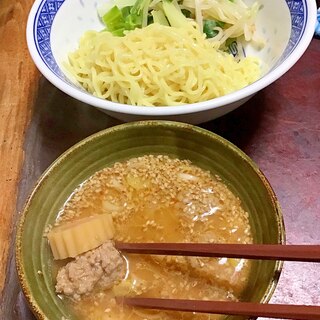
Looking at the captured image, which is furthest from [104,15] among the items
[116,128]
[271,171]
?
[271,171]

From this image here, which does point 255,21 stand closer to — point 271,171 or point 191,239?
point 271,171

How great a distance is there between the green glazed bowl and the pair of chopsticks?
0.30 feet

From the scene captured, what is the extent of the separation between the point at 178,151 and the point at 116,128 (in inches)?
7.2

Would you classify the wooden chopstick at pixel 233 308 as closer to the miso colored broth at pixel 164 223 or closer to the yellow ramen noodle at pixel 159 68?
the miso colored broth at pixel 164 223

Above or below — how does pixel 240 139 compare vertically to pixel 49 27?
below

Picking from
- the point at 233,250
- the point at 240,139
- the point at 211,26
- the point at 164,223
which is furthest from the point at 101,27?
the point at 233,250

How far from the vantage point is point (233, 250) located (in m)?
1.14

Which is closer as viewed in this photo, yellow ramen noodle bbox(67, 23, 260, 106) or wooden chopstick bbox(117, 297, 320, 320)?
wooden chopstick bbox(117, 297, 320, 320)

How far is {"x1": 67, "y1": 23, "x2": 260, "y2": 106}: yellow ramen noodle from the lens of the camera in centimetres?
161

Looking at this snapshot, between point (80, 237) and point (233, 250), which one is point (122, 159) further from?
point (233, 250)

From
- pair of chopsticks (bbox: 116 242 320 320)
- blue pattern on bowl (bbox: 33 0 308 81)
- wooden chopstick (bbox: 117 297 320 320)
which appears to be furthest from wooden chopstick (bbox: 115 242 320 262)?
blue pattern on bowl (bbox: 33 0 308 81)

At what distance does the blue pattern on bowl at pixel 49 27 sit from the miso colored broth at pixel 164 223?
37cm

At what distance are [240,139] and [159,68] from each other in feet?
1.11

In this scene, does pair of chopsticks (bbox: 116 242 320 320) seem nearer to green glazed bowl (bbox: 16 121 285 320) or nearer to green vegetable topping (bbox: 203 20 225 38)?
green glazed bowl (bbox: 16 121 285 320)
